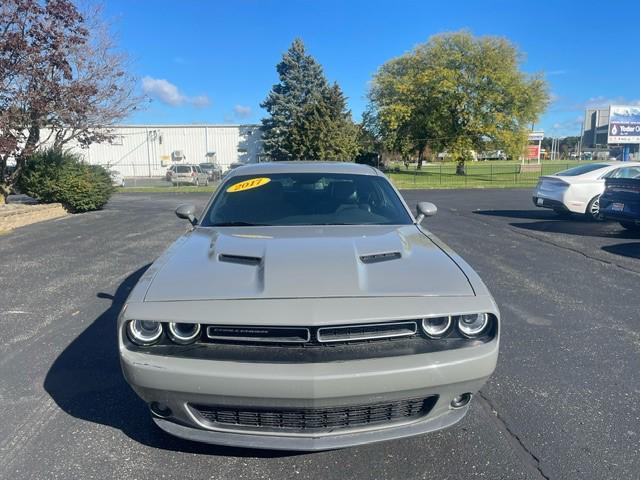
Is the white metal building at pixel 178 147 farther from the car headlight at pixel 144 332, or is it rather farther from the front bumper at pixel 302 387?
the front bumper at pixel 302 387

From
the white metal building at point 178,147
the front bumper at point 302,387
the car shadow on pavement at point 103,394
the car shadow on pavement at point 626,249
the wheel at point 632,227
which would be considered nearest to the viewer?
the front bumper at point 302,387

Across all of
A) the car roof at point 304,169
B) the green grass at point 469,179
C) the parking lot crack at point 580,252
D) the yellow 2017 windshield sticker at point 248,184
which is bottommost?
the parking lot crack at point 580,252

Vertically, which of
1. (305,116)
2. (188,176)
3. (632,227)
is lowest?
(632,227)

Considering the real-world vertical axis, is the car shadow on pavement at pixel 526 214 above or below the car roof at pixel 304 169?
below

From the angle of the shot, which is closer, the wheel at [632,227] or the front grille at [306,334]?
the front grille at [306,334]

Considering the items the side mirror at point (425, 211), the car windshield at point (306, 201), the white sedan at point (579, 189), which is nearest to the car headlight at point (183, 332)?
the car windshield at point (306, 201)

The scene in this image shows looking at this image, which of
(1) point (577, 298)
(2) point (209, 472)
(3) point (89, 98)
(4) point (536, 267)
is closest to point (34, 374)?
(2) point (209, 472)

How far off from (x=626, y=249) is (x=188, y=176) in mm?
27880

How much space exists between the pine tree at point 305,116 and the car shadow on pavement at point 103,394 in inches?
994

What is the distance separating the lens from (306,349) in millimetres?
2285

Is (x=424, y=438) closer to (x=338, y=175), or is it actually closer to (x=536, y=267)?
(x=338, y=175)

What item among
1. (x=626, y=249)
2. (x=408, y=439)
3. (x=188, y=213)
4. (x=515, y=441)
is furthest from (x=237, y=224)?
(x=626, y=249)

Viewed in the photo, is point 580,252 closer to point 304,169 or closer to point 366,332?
point 304,169

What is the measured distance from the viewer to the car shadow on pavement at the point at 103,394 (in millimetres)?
2715
